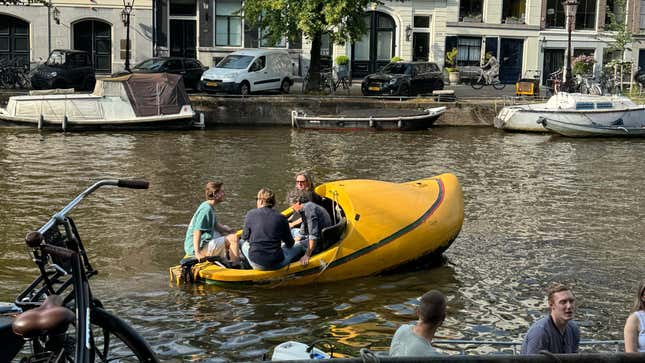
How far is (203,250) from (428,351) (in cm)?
552

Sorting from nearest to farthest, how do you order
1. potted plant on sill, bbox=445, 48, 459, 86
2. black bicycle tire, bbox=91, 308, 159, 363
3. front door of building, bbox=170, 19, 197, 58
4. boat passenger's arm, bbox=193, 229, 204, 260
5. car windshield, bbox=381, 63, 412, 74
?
1. black bicycle tire, bbox=91, 308, 159, 363
2. boat passenger's arm, bbox=193, 229, 204, 260
3. car windshield, bbox=381, 63, 412, 74
4. front door of building, bbox=170, 19, 197, 58
5. potted plant on sill, bbox=445, 48, 459, 86

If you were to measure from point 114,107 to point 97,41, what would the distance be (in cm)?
1240

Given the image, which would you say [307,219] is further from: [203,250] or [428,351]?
[428,351]

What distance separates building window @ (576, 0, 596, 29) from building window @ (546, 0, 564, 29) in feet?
2.48

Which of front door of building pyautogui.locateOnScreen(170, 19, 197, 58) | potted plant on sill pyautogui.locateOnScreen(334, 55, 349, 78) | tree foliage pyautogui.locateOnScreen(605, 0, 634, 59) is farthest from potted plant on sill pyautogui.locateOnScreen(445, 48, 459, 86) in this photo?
front door of building pyautogui.locateOnScreen(170, 19, 197, 58)

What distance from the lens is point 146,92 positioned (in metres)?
27.8

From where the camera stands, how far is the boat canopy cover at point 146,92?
90.5 feet

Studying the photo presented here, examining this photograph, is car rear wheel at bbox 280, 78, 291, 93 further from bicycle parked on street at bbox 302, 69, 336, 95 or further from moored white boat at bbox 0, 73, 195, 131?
moored white boat at bbox 0, 73, 195, 131

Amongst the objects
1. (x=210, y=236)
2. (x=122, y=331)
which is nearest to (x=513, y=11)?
(x=210, y=236)

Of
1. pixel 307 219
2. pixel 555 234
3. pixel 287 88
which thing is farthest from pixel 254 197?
pixel 287 88

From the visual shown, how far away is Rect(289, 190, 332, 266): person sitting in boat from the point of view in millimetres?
10508

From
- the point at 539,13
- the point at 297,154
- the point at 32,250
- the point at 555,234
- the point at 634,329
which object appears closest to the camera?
the point at 32,250

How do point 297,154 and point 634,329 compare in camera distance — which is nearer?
point 634,329

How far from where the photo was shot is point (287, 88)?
113 feet
